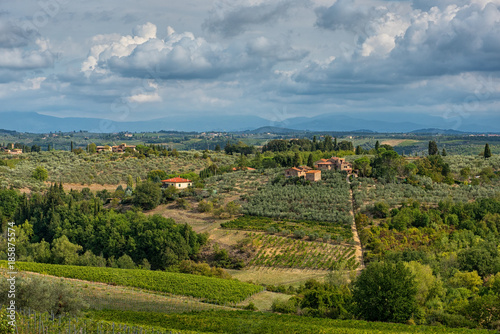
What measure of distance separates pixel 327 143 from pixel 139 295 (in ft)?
301

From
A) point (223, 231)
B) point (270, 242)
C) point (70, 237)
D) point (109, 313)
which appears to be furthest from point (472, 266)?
point (70, 237)

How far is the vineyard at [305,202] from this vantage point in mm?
62656

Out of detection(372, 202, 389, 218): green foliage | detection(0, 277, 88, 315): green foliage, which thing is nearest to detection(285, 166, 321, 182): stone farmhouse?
detection(372, 202, 389, 218): green foliage

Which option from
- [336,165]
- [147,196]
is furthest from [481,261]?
[147,196]

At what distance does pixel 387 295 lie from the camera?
32219 millimetres

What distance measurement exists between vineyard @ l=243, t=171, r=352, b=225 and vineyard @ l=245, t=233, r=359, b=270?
7455mm

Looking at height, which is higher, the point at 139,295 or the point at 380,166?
the point at 380,166

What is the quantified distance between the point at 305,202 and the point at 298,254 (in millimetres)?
15688

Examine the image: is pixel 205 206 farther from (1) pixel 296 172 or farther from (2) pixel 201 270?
→ (2) pixel 201 270

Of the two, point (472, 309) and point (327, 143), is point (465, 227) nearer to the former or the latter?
point (472, 309)

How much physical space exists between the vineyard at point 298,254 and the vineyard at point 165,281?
8.70m

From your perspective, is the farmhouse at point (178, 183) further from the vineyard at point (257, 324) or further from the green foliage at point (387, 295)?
the green foliage at point (387, 295)

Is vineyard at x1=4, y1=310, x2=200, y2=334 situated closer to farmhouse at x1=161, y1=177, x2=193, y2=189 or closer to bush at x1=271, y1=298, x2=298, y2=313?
bush at x1=271, y1=298, x2=298, y2=313

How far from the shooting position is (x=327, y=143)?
12369 cm
